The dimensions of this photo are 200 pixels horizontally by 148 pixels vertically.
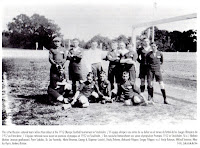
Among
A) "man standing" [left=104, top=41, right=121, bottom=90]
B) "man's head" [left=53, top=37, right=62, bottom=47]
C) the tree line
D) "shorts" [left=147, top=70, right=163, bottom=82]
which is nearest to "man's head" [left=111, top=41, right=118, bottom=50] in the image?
"man standing" [left=104, top=41, right=121, bottom=90]

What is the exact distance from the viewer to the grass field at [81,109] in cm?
311

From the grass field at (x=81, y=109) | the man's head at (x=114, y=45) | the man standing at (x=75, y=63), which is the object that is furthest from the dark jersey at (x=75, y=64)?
the man's head at (x=114, y=45)

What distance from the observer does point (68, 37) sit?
12.1ft

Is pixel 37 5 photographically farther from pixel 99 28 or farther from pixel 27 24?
pixel 99 28

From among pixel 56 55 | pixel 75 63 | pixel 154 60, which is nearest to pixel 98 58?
pixel 75 63

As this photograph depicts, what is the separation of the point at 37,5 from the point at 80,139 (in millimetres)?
1641

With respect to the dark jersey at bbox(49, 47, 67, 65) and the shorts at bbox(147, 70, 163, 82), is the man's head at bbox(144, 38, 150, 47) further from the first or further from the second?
the dark jersey at bbox(49, 47, 67, 65)

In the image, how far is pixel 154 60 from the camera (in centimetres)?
346

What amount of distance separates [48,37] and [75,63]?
55 cm

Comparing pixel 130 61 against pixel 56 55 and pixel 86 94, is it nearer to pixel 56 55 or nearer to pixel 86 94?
pixel 86 94

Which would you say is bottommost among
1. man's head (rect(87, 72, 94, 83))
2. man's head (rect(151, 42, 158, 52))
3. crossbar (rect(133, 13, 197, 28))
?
man's head (rect(87, 72, 94, 83))

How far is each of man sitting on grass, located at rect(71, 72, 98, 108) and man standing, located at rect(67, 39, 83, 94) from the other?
0.58 feet

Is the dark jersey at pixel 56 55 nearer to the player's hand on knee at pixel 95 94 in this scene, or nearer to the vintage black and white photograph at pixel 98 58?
the vintage black and white photograph at pixel 98 58

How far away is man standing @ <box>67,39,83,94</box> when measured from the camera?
3.48 m
